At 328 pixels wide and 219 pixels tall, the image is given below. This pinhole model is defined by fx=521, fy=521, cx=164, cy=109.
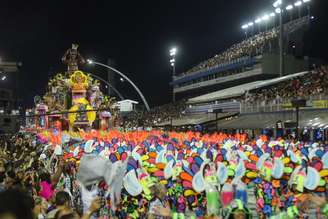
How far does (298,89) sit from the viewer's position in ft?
106

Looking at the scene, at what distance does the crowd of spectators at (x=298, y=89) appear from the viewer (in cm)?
3017

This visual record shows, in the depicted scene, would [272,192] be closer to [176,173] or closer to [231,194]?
[176,173]

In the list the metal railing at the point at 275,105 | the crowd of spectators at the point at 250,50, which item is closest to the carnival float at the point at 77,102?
the metal railing at the point at 275,105

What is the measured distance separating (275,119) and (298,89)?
132 inches

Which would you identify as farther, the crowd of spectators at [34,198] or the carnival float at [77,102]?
the carnival float at [77,102]

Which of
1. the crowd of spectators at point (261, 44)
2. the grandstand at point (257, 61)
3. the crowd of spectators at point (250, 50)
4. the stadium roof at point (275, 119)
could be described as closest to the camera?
the stadium roof at point (275, 119)

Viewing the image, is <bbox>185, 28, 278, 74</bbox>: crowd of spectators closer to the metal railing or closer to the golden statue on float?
the golden statue on float

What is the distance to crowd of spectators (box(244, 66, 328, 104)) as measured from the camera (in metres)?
30.2

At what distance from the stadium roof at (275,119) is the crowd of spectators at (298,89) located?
1013 millimetres

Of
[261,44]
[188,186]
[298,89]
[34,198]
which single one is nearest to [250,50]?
[261,44]

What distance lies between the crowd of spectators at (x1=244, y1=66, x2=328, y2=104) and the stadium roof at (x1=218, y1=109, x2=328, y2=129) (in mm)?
1013

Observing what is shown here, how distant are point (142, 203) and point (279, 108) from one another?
24.1 metres

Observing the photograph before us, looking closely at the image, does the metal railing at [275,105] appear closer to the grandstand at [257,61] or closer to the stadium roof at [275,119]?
the stadium roof at [275,119]

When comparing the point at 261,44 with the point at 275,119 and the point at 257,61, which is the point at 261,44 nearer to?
the point at 257,61
